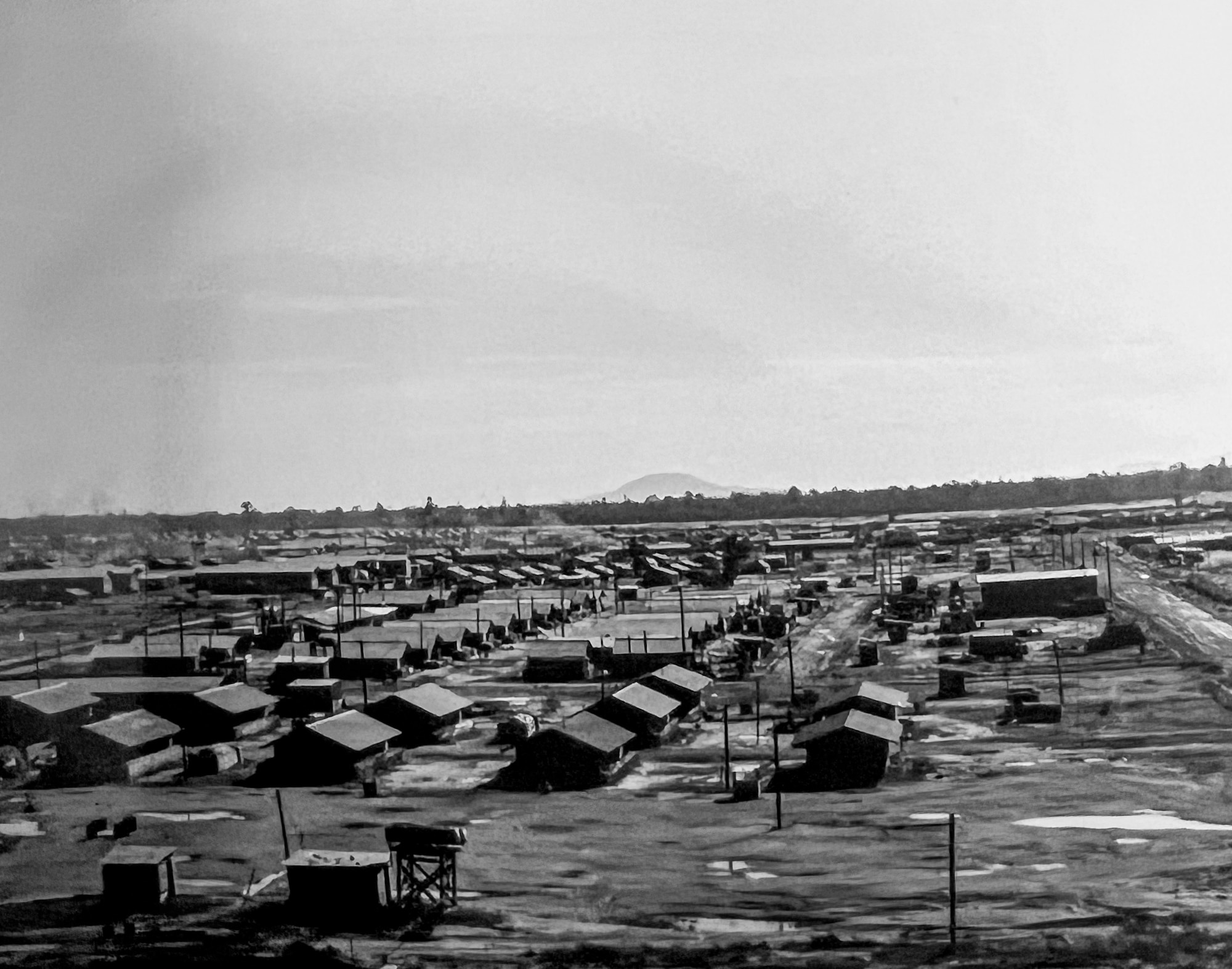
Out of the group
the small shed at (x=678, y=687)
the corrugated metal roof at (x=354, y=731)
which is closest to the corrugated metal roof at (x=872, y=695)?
the small shed at (x=678, y=687)

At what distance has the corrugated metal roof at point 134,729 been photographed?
1911 cm

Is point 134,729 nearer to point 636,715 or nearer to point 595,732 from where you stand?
point 595,732

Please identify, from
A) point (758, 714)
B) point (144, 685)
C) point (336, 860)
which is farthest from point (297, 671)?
point (336, 860)

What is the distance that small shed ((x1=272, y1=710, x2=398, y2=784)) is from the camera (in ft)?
60.1

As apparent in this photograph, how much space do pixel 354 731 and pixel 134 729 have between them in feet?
12.4

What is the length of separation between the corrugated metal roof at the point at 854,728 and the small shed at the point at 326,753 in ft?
21.8

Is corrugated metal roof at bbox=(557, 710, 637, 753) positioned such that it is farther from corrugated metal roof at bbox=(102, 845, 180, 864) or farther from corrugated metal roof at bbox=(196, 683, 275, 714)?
corrugated metal roof at bbox=(196, 683, 275, 714)

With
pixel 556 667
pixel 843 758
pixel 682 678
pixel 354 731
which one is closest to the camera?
pixel 843 758

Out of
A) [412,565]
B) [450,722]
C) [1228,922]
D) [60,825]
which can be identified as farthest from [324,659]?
[412,565]

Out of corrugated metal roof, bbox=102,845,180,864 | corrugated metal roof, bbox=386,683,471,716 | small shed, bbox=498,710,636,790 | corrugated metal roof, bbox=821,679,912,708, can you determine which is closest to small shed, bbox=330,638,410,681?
corrugated metal roof, bbox=386,683,471,716

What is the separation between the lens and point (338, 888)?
11992 mm

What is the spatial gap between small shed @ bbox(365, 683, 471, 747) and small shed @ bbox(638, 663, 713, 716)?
3.77 m

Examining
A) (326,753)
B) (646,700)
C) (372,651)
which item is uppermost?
(372,651)

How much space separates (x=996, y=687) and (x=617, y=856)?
1316cm
